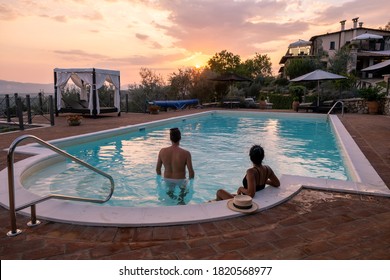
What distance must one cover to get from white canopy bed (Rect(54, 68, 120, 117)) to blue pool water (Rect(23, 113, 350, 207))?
413 centimetres

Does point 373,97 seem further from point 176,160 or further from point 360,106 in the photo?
point 176,160

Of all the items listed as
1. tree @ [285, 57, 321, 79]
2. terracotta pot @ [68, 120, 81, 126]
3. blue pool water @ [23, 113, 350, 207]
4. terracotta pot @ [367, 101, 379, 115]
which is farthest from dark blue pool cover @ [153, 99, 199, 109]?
tree @ [285, 57, 321, 79]

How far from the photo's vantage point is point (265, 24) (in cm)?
Result: 2847

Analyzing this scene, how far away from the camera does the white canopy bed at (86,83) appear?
14034 mm

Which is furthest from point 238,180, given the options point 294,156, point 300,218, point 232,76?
point 232,76

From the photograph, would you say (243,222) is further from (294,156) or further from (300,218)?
(294,156)

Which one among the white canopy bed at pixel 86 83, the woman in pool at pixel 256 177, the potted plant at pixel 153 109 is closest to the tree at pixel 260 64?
the potted plant at pixel 153 109

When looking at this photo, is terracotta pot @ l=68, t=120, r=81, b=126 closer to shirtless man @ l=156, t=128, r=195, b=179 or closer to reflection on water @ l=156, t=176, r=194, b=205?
reflection on water @ l=156, t=176, r=194, b=205

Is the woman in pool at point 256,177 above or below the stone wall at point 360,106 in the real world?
below

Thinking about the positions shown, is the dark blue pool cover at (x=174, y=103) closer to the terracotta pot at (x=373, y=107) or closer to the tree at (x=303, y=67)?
the terracotta pot at (x=373, y=107)

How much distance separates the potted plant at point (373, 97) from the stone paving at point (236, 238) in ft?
48.8

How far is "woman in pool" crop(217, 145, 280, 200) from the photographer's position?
137 inches

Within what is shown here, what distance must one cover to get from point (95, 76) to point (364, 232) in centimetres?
1378

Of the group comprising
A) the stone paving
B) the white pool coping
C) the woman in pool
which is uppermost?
the woman in pool
